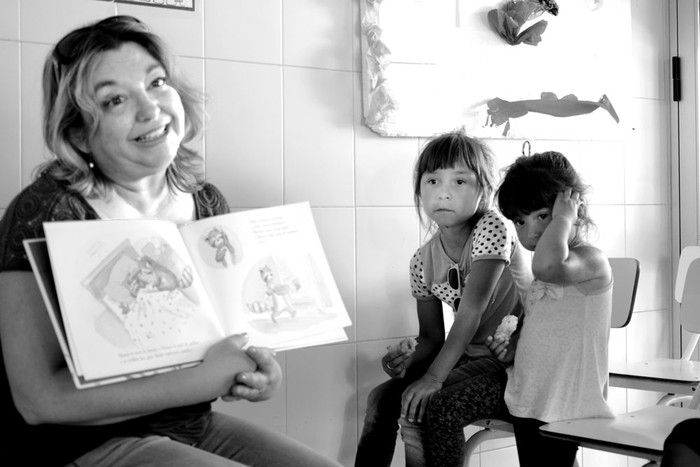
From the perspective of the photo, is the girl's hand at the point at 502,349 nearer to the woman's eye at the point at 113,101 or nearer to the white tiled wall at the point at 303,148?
the white tiled wall at the point at 303,148

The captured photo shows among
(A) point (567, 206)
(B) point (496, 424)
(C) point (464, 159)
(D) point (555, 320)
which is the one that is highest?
(C) point (464, 159)

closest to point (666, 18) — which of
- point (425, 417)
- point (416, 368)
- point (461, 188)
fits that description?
point (461, 188)

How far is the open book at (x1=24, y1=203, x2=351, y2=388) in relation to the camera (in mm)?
894

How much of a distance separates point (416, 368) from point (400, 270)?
11.1 inches

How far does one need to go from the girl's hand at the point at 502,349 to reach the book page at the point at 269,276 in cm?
59

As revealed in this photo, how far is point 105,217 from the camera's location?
41.1 inches

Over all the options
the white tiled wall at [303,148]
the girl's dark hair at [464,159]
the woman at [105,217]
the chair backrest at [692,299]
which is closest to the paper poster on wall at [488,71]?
the white tiled wall at [303,148]

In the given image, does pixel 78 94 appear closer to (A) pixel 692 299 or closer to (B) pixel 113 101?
(B) pixel 113 101

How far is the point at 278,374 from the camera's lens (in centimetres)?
107

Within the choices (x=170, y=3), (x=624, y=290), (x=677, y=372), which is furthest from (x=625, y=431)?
(x=170, y=3)

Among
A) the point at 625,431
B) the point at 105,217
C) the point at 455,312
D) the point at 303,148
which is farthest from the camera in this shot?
the point at 303,148

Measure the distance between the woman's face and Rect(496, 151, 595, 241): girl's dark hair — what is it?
0.79 meters

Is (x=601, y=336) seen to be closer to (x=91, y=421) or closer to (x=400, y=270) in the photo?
(x=400, y=270)

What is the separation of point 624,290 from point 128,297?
1.41 meters
